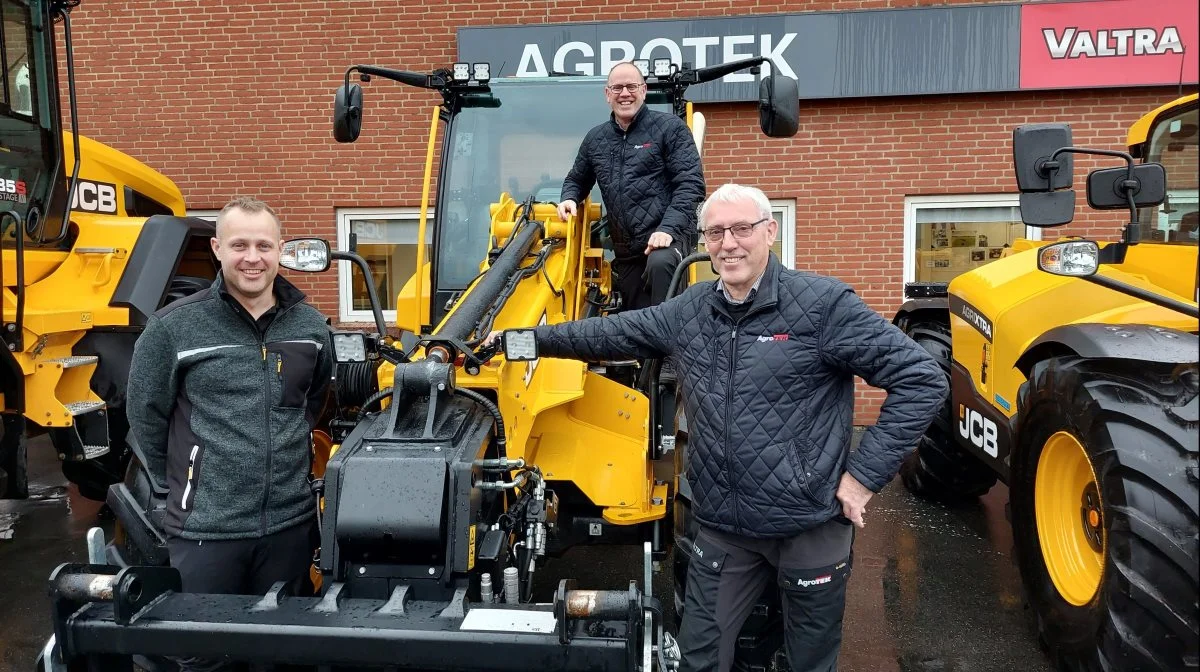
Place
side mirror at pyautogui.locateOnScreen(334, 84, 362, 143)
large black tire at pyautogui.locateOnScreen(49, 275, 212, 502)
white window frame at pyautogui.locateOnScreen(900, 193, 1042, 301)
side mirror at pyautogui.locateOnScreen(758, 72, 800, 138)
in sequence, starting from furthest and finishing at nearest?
white window frame at pyautogui.locateOnScreen(900, 193, 1042, 301) → large black tire at pyautogui.locateOnScreen(49, 275, 212, 502) → side mirror at pyautogui.locateOnScreen(334, 84, 362, 143) → side mirror at pyautogui.locateOnScreen(758, 72, 800, 138)

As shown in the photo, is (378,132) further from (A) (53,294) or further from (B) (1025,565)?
(B) (1025,565)

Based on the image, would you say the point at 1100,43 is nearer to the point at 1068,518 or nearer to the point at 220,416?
the point at 1068,518

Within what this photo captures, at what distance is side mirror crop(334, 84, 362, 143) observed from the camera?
4.39 meters

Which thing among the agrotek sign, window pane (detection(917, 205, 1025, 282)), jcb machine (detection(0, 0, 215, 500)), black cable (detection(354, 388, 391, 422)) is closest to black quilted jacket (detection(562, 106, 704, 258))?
black cable (detection(354, 388, 391, 422))

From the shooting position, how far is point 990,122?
7707 millimetres

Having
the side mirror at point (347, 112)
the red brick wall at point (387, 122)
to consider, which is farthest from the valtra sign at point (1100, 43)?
the side mirror at point (347, 112)

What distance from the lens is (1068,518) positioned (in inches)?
130

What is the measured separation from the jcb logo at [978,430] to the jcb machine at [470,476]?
173cm

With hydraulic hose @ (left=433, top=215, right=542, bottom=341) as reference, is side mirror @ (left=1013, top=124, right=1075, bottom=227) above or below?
above

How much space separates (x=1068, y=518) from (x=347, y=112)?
3773mm

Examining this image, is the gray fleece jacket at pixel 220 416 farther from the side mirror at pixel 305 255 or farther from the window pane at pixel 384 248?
the window pane at pixel 384 248

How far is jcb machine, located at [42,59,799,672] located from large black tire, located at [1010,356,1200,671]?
1.39 metres

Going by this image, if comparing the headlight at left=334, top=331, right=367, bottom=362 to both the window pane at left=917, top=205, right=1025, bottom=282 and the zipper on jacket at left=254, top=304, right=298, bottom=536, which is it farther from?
the window pane at left=917, top=205, right=1025, bottom=282

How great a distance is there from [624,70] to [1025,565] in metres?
2.77
